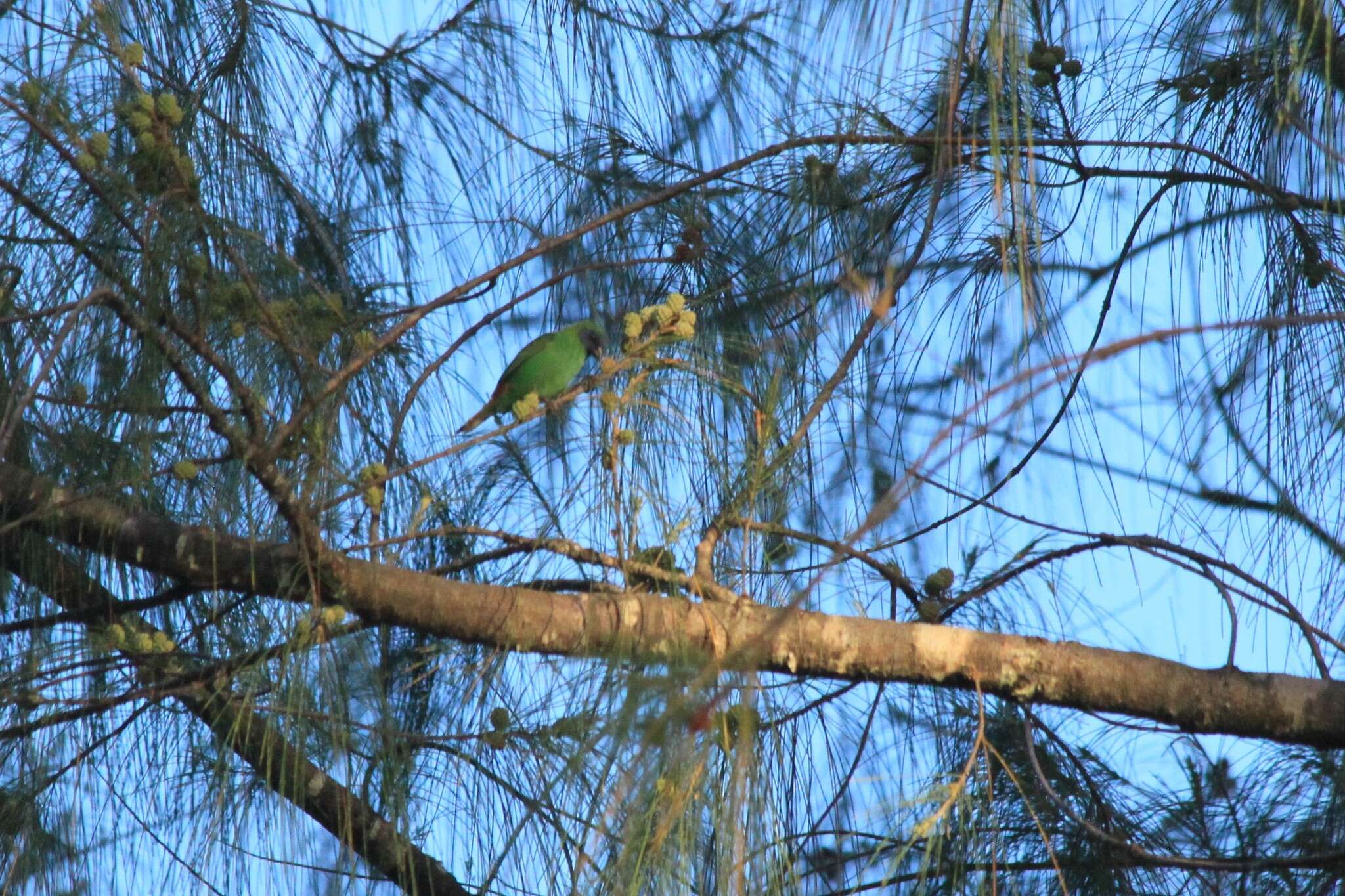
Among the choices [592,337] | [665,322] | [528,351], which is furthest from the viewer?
[528,351]

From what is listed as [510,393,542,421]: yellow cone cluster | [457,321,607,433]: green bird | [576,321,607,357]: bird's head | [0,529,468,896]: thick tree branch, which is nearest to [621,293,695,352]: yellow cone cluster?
[510,393,542,421]: yellow cone cluster

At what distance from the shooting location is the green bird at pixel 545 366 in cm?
223

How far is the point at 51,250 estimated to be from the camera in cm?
139

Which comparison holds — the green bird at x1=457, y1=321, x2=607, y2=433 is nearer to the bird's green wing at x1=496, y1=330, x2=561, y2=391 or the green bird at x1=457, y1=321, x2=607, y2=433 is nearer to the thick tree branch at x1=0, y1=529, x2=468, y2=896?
the bird's green wing at x1=496, y1=330, x2=561, y2=391

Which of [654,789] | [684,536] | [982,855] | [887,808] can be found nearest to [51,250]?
[684,536]

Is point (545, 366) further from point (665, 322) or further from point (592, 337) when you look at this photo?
point (665, 322)

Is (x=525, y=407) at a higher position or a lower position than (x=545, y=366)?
lower

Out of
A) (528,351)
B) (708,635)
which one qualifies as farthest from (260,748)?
(528,351)

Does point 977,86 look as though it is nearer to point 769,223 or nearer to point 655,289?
point 769,223

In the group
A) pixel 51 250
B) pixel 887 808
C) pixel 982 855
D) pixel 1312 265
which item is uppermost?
pixel 1312 265

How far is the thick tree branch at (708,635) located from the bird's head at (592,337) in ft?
2.36

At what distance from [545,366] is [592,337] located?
15.4 inches

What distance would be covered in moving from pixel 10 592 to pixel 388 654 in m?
0.51

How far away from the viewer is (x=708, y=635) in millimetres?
1127
